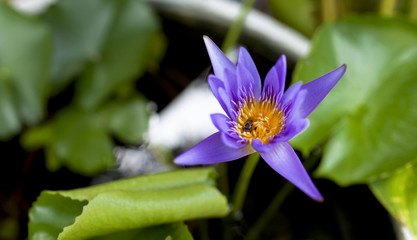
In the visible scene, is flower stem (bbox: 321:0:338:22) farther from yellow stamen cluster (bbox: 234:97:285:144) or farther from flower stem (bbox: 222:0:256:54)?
yellow stamen cluster (bbox: 234:97:285:144)

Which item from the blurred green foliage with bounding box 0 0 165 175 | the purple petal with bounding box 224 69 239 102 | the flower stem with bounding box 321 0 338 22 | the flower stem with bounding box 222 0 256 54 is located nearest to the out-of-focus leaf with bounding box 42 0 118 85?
the blurred green foliage with bounding box 0 0 165 175

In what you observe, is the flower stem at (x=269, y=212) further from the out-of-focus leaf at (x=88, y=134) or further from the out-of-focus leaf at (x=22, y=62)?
the out-of-focus leaf at (x=22, y=62)

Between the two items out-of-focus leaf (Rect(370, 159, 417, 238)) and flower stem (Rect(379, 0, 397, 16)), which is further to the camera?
flower stem (Rect(379, 0, 397, 16))

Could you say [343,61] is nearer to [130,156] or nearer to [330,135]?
[330,135]

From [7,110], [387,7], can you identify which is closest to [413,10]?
[387,7]

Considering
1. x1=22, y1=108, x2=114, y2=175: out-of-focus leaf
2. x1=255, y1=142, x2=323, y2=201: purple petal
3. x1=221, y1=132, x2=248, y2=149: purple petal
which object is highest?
x1=221, y1=132, x2=248, y2=149: purple petal

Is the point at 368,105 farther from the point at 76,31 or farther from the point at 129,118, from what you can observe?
the point at 76,31
